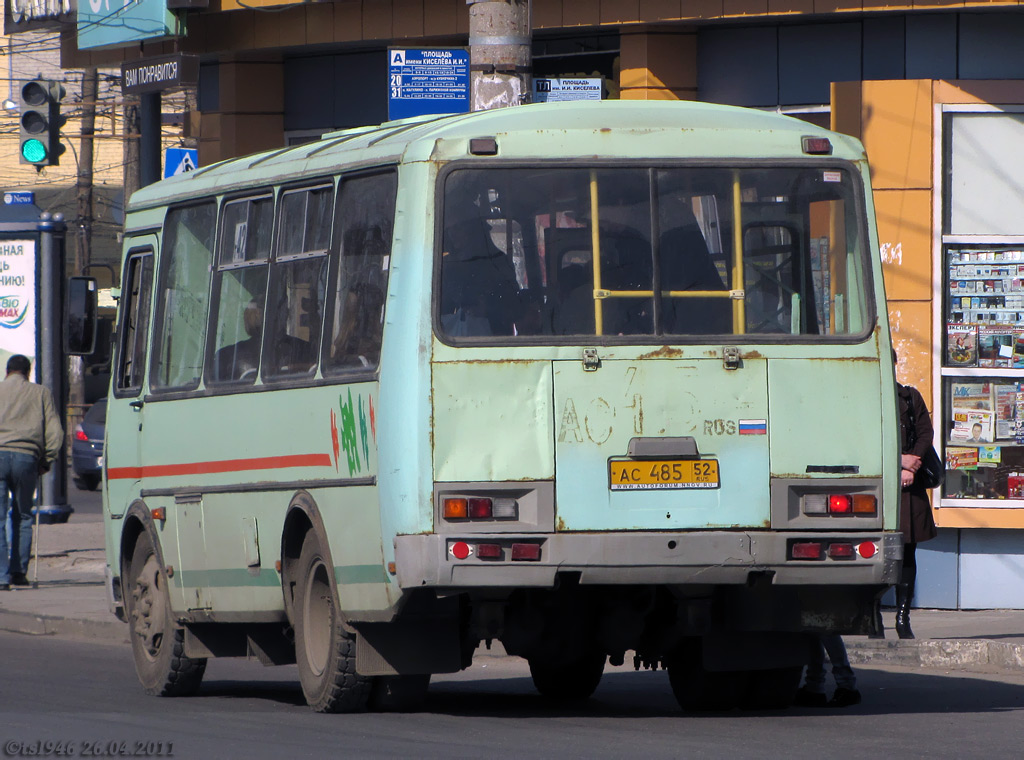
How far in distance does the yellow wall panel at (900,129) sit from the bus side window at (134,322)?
542 centimetres

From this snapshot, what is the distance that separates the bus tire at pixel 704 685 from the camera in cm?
920

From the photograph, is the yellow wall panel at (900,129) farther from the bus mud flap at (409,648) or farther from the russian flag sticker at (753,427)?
the bus mud flap at (409,648)

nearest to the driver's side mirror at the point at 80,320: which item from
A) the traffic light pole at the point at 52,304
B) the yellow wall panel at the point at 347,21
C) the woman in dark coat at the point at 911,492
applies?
the woman in dark coat at the point at 911,492

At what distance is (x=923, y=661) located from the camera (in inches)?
451

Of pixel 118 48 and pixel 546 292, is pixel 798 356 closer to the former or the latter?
pixel 546 292

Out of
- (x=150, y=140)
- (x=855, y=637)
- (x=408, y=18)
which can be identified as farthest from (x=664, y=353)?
(x=150, y=140)

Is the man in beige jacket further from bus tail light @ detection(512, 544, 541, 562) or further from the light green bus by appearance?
bus tail light @ detection(512, 544, 541, 562)

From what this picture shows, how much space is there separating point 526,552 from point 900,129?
6.88 metres

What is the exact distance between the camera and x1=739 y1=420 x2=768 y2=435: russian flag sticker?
26.5 feet

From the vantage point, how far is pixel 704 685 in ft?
30.2

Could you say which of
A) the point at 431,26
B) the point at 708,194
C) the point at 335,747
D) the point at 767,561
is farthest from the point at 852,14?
the point at 335,747

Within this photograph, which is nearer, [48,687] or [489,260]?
[489,260]

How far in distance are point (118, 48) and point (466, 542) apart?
41.5 ft

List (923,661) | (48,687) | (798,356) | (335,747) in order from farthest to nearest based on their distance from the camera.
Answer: (923,661) < (48,687) < (798,356) < (335,747)
